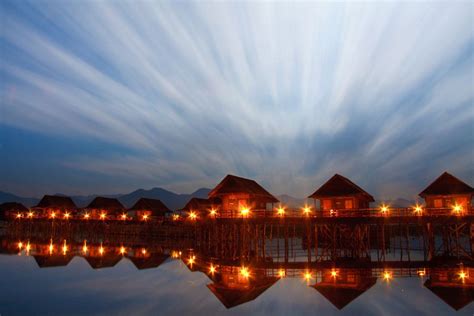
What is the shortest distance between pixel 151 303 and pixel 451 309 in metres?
14.7

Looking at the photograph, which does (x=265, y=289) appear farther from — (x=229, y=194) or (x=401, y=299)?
(x=229, y=194)

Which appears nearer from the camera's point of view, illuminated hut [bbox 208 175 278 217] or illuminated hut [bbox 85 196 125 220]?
illuminated hut [bbox 208 175 278 217]

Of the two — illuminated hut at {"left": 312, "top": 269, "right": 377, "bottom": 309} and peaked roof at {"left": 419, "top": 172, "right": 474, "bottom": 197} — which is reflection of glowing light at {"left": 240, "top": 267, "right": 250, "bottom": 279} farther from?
peaked roof at {"left": 419, "top": 172, "right": 474, "bottom": 197}

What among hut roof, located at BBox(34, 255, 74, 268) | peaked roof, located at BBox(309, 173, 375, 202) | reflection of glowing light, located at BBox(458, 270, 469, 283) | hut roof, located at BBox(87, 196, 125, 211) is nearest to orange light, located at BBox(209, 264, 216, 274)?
hut roof, located at BBox(34, 255, 74, 268)

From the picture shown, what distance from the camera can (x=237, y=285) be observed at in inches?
847

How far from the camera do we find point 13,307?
743 inches

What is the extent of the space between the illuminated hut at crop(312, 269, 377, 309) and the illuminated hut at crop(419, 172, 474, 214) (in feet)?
47.7

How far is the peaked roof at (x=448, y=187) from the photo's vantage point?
115 feet

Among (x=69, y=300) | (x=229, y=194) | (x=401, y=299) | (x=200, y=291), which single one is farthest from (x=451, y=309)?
(x=229, y=194)

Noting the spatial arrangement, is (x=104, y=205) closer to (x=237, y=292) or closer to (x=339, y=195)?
(x=339, y=195)

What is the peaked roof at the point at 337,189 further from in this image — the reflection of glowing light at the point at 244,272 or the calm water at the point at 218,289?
the reflection of glowing light at the point at 244,272

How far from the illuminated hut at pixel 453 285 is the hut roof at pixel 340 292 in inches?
143

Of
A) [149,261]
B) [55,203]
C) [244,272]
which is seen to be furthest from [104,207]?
[244,272]

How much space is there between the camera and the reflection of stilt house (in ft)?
115
